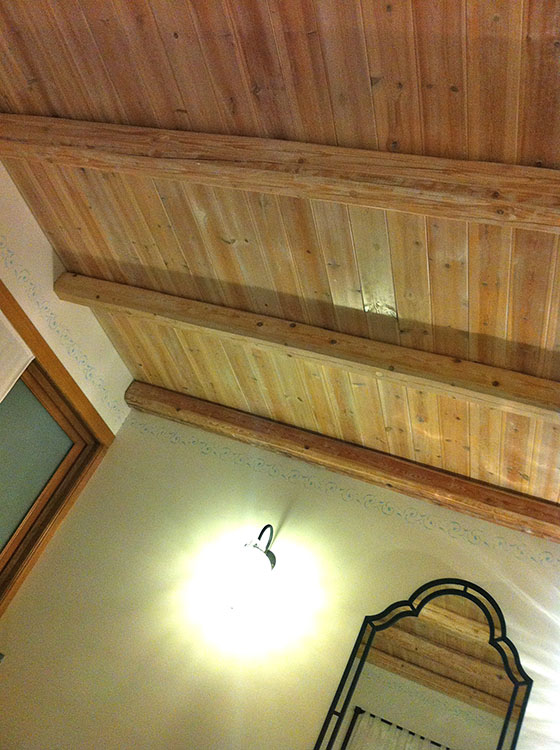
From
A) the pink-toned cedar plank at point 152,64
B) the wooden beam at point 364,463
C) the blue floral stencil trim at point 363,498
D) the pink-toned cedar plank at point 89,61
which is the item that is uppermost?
the pink-toned cedar plank at point 152,64

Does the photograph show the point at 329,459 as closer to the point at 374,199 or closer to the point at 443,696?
the point at 443,696

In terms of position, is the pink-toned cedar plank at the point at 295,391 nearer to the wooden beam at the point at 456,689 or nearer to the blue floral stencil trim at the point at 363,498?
the blue floral stencil trim at the point at 363,498

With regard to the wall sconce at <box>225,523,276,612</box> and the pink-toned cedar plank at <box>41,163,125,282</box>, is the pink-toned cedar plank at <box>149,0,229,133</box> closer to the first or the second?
the pink-toned cedar plank at <box>41,163,125,282</box>

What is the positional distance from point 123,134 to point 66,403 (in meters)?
1.41

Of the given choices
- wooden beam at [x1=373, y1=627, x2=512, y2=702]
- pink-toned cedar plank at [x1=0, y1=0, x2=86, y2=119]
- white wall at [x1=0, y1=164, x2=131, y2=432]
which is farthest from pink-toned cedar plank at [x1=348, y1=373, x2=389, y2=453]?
pink-toned cedar plank at [x1=0, y1=0, x2=86, y2=119]

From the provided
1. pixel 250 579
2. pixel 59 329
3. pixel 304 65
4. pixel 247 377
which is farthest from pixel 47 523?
pixel 304 65

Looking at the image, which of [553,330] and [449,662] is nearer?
[553,330]

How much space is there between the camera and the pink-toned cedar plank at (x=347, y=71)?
4.96 feet

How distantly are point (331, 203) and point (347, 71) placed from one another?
41 cm

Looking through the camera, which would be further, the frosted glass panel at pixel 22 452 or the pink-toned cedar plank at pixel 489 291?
the frosted glass panel at pixel 22 452

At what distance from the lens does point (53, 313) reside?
109 inches

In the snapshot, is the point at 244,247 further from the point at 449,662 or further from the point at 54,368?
the point at 449,662

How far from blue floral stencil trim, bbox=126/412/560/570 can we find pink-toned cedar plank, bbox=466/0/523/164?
157 centimetres

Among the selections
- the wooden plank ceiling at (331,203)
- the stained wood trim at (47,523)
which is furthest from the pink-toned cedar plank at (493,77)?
the stained wood trim at (47,523)
